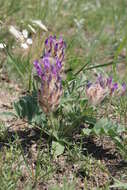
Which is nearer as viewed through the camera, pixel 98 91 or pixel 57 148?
pixel 98 91

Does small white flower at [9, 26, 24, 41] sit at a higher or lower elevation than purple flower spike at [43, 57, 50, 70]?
higher

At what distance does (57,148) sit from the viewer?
250 centimetres

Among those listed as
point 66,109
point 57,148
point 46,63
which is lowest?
point 57,148

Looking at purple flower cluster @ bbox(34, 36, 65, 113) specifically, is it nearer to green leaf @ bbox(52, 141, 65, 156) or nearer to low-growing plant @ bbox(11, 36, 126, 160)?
low-growing plant @ bbox(11, 36, 126, 160)

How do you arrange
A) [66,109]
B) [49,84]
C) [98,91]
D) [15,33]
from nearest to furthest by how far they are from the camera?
[49,84] → [98,91] → [66,109] → [15,33]

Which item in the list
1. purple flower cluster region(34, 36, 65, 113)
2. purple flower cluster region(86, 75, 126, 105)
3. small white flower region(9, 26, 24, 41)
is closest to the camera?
A: purple flower cluster region(34, 36, 65, 113)

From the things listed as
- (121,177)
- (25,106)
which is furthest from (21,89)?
(121,177)

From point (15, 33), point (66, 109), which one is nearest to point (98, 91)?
point (66, 109)

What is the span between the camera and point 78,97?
263 centimetres

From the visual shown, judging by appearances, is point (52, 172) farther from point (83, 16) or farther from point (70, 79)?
point (83, 16)

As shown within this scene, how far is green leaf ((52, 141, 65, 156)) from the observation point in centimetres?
248

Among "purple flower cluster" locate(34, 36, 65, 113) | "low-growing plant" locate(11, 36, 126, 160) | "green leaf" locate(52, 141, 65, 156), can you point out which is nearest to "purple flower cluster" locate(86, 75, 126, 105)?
"low-growing plant" locate(11, 36, 126, 160)

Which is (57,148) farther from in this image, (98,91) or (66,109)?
(98,91)

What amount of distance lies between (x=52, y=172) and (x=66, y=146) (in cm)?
20
